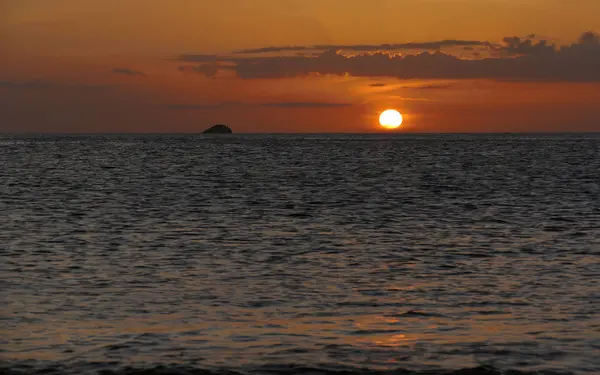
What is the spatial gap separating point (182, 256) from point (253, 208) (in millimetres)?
19343

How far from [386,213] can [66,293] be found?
2587 centimetres

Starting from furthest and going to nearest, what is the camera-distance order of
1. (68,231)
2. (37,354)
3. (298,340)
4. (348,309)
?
1. (68,231)
2. (348,309)
3. (298,340)
4. (37,354)

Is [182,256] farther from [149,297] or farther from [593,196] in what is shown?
[593,196]

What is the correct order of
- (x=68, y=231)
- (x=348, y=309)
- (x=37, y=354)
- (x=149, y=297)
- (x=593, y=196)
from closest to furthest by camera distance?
(x=37, y=354)
(x=348, y=309)
(x=149, y=297)
(x=68, y=231)
(x=593, y=196)

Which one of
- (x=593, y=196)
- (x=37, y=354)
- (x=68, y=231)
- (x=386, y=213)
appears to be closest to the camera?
(x=37, y=354)

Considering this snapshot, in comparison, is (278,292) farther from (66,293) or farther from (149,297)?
(66,293)

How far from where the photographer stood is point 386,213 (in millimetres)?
45938

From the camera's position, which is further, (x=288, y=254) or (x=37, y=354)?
(x=288, y=254)

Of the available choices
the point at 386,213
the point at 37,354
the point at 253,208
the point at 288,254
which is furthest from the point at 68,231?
the point at 37,354

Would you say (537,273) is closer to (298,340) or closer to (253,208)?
(298,340)

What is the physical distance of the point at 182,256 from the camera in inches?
1145

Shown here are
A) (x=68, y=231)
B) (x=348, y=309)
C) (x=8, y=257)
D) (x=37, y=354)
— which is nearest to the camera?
(x=37, y=354)

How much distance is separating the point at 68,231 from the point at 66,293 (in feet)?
46.7

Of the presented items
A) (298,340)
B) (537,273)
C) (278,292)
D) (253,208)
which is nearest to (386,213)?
(253,208)
